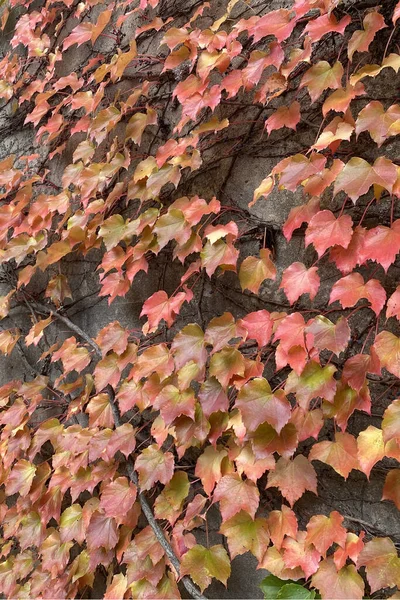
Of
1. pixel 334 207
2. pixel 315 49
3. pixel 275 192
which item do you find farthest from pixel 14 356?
pixel 315 49

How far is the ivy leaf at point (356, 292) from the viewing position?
1.13 meters

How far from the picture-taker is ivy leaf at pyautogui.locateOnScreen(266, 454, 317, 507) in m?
1.25

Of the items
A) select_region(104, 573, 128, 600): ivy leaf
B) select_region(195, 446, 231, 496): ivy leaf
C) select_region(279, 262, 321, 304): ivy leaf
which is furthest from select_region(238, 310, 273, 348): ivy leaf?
select_region(104, 573, 128, 600): ivy leaf

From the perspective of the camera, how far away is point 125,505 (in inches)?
58.9

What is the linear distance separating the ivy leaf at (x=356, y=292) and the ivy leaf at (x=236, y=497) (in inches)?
20.0

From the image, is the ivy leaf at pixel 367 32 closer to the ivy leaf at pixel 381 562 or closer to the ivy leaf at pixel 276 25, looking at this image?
the ivy leaf at pixel 276 25

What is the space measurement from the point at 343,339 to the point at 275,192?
1.86 feet

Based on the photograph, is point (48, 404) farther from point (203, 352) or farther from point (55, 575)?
point (203, 352)

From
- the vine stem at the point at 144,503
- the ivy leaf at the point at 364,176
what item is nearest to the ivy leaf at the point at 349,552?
the vine stem at the point at 144,503

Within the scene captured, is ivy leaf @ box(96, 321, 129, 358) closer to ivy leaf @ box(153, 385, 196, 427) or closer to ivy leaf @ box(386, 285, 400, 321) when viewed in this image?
ivy leaf @ box(153, 385, 196, 427)

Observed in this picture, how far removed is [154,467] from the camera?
1.43 metres

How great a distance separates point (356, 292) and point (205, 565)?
81cm

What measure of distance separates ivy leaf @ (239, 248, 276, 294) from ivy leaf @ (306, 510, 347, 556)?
59 cm

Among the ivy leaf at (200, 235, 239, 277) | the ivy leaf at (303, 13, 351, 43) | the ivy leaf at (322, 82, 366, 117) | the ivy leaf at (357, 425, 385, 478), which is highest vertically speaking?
the ivy leaf at (303, 13, 351, 43)
